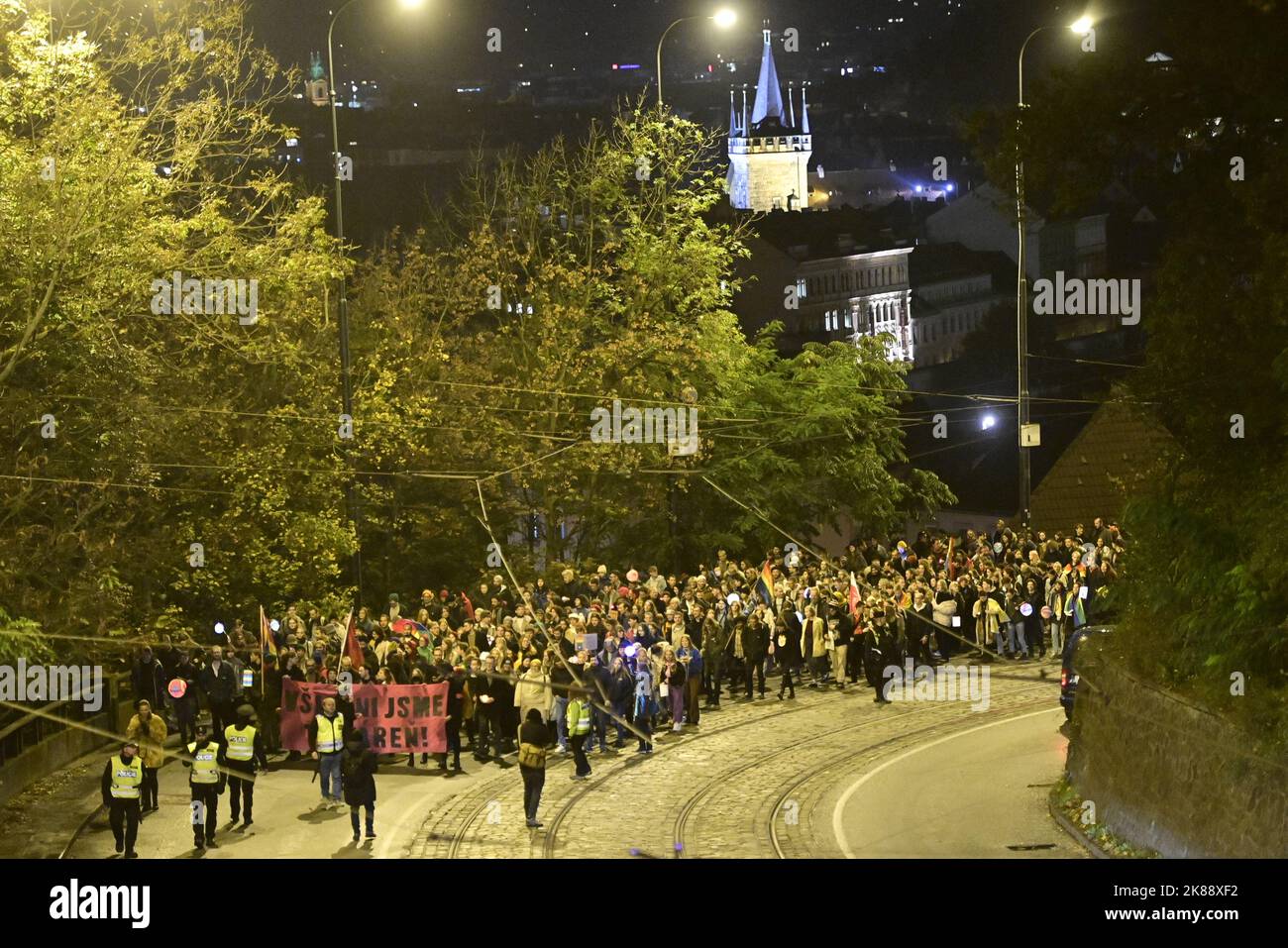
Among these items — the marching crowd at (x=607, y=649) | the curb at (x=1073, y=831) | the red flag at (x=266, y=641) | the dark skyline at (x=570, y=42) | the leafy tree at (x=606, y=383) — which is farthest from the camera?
the dark skyline at (x=570, y=42)

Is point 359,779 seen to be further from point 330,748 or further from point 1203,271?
point 1203,271

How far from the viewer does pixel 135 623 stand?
28.3 metres

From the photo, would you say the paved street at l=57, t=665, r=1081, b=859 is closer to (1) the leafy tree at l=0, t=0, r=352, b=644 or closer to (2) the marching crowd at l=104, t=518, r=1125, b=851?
(2) the marching crowd at l=104, t=518, r=1125, b=851

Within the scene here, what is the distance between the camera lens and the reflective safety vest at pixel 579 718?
22.6 metres

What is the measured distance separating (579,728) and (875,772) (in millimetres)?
4013

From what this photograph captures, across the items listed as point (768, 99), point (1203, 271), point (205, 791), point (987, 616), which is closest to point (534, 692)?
point (205, 791)

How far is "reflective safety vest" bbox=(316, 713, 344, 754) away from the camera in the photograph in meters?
20.8

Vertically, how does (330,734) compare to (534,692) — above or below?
below

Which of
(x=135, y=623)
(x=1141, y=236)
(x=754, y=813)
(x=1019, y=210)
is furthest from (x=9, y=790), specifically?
(x=1141, y=236)

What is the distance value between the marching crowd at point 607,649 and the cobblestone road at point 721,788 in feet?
1.77

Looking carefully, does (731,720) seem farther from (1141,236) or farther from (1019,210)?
(1141,236)

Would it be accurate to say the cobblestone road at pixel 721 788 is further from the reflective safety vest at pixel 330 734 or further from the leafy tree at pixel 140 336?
the leafy tree at pixel 140 336

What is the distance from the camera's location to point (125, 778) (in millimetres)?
18594

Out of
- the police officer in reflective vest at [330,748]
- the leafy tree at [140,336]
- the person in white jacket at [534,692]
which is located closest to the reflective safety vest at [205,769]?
the police officer in reflective vest at [330,748]
